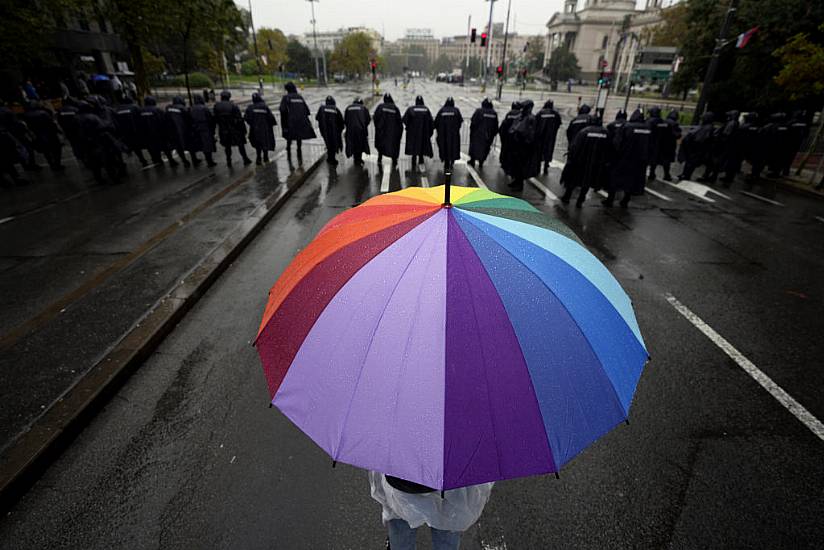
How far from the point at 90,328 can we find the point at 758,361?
23.1 ft

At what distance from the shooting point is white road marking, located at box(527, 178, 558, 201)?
9.80m

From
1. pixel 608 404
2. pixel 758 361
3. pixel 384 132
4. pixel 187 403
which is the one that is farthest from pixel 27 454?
pixel 384 132

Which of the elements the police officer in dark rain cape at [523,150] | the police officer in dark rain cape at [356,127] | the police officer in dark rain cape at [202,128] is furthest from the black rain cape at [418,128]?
the police officer in dark rain cape at [202,128]

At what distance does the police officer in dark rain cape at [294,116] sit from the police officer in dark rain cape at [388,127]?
6.43ft

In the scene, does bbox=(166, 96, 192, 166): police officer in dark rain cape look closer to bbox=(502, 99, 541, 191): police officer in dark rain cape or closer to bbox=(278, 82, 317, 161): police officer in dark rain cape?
bbox=(278, 82, 317, 161): police officer in dark rain cape

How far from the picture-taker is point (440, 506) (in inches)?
71.6

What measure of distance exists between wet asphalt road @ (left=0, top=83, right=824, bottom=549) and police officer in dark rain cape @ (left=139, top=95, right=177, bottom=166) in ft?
27.3

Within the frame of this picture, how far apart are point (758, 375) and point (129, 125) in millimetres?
14076

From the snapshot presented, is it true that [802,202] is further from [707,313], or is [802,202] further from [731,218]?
[707,313]

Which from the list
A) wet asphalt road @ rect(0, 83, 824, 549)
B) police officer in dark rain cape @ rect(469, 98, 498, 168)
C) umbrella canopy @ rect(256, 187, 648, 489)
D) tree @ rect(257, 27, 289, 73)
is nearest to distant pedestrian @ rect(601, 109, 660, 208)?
police officer in dark rain cape @ rect(469, 98, 498, 168)

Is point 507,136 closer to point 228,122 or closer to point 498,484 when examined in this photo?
point 228,122

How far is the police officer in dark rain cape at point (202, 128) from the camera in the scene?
421 inches

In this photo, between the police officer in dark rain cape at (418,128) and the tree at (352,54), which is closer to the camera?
the police officer in dark rain cape at (418,128)

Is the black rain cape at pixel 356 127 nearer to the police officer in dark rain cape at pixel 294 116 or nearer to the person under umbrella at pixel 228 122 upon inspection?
the police officer in dark rain cape at pixel 294 116
